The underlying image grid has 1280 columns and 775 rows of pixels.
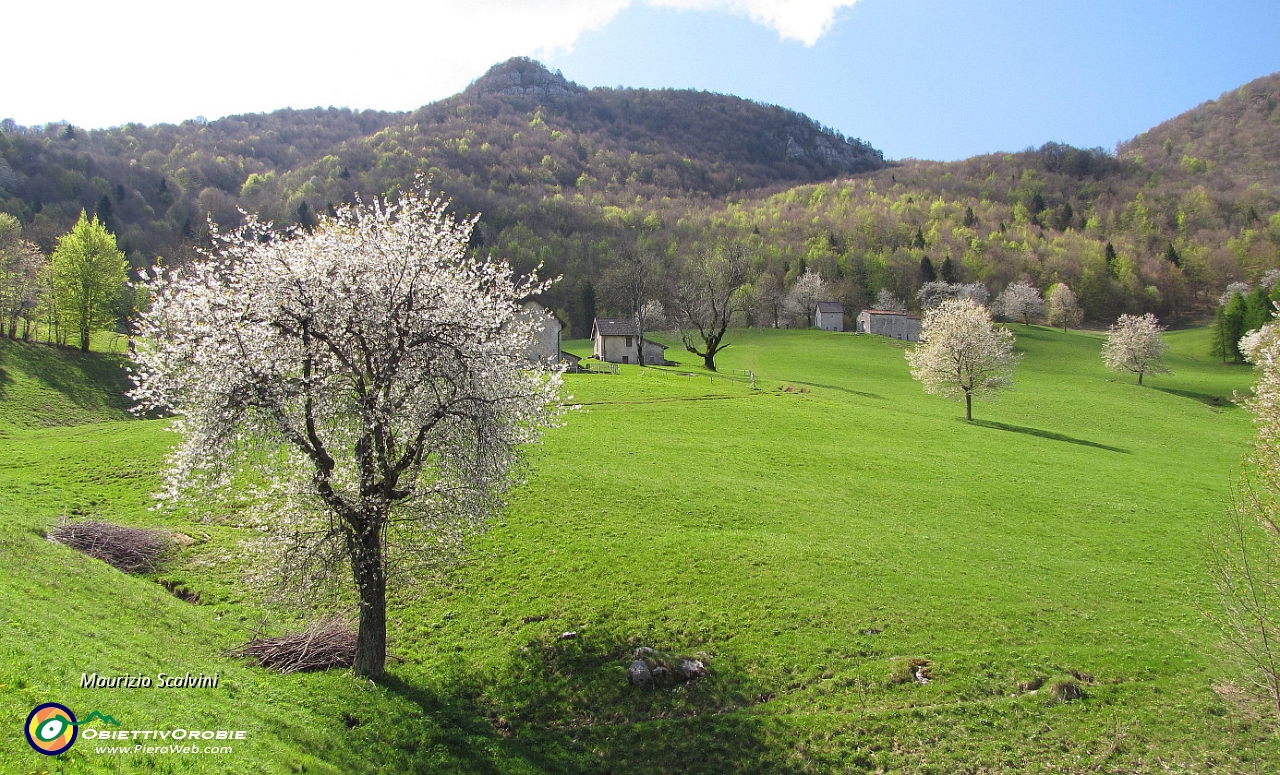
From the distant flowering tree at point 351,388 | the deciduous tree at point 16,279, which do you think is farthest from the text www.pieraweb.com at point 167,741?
the deciduous tree at point 16,279

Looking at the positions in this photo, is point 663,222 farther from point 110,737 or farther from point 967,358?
point 110,737

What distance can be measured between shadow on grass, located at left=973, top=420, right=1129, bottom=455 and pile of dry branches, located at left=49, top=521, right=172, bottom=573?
52.7m

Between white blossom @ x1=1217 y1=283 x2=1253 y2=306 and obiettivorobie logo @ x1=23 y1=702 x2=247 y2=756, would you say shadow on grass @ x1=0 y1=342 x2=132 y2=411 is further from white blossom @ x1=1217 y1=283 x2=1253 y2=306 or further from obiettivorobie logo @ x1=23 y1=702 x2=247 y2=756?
white blossom @ x1=1217 y1=283 x2=1253 y2=306

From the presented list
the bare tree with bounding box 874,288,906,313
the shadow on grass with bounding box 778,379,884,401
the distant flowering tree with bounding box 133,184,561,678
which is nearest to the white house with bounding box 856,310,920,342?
the bare tree with bounding box 874,288,906,313

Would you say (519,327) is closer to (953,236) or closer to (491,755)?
(491,755)

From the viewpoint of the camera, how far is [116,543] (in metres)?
21.0

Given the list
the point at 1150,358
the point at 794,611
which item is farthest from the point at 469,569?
the point at 1150,358

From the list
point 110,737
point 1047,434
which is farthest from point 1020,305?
point 110,737

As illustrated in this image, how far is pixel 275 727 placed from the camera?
40.2 feet

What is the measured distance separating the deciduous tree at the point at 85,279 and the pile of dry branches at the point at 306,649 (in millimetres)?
54712

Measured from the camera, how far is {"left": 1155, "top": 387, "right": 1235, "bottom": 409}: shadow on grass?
67875 millimetres

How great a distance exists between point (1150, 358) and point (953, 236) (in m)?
99.9

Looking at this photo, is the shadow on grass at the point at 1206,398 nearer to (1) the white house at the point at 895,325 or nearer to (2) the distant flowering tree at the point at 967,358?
(2) the distant flowering tree at the point at 967,358

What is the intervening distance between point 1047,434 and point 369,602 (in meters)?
51.6
